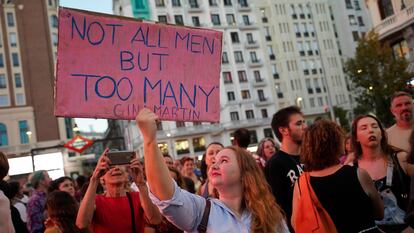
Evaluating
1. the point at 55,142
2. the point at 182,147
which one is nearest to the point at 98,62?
the point at 182,147

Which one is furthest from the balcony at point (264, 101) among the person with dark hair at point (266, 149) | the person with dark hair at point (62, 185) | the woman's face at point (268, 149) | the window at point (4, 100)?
the person with dark hair at point (62, 185)

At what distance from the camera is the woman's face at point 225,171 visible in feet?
9.77

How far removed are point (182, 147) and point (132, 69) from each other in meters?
52.7

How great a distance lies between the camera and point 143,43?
11.4 ft

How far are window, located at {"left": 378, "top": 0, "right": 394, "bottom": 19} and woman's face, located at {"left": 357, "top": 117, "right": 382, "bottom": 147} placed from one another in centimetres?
2765

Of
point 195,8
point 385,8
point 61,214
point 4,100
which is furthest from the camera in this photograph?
point 195,8

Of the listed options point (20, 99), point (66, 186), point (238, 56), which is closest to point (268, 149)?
point (66, 186)

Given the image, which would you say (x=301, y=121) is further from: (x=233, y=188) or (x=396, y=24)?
(x=396, y=24)

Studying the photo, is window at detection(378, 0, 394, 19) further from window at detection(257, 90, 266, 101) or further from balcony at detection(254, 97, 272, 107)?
window at detection(257, 90, 266, 101)

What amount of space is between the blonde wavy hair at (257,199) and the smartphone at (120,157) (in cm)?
92

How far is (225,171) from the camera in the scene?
299cm

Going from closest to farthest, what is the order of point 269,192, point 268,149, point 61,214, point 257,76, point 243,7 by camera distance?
point 269,192 → point 61,214 → point 268,149 → point 257,76 → point 243,7

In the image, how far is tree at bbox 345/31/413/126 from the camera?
25.7 metres

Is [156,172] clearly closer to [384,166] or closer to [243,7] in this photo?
[384,166]
